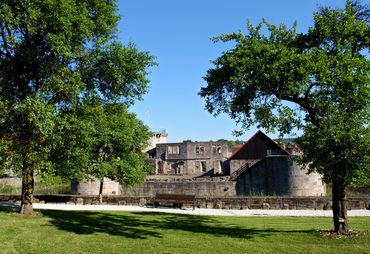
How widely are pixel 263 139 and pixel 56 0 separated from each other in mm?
34805

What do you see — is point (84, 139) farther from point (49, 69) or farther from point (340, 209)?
point (340, 209)

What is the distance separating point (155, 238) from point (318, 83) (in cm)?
684

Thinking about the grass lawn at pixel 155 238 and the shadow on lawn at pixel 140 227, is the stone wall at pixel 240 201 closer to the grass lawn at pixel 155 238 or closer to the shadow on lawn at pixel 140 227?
the shadow on lawn at pixel 140 227

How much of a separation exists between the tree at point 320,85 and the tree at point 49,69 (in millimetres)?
4799

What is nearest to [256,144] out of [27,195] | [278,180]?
[278,180]

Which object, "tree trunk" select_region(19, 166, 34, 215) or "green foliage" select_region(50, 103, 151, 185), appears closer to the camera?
"green foliage" select_region(50, 103, 151, 185)

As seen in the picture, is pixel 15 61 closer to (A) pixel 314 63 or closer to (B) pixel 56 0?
(B) pixel 56 0

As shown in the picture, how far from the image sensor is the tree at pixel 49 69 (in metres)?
13.1

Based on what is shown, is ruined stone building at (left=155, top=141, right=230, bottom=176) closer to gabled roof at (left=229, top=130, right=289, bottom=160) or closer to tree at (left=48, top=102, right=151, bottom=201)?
gabled roof at (left=229, top=130, right=289, bottom=160)

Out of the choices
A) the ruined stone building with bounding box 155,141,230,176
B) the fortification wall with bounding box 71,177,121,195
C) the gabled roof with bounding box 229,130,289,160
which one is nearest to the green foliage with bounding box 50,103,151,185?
the fortification wall with bounding box 71,177,121,195

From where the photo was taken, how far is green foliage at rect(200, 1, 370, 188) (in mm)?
10711

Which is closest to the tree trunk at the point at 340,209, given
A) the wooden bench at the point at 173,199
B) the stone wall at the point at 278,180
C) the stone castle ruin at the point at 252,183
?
the wooden bench at the point at 173,199

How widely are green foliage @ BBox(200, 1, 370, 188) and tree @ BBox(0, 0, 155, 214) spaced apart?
16.0 feet

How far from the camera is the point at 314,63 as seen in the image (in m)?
10.9
